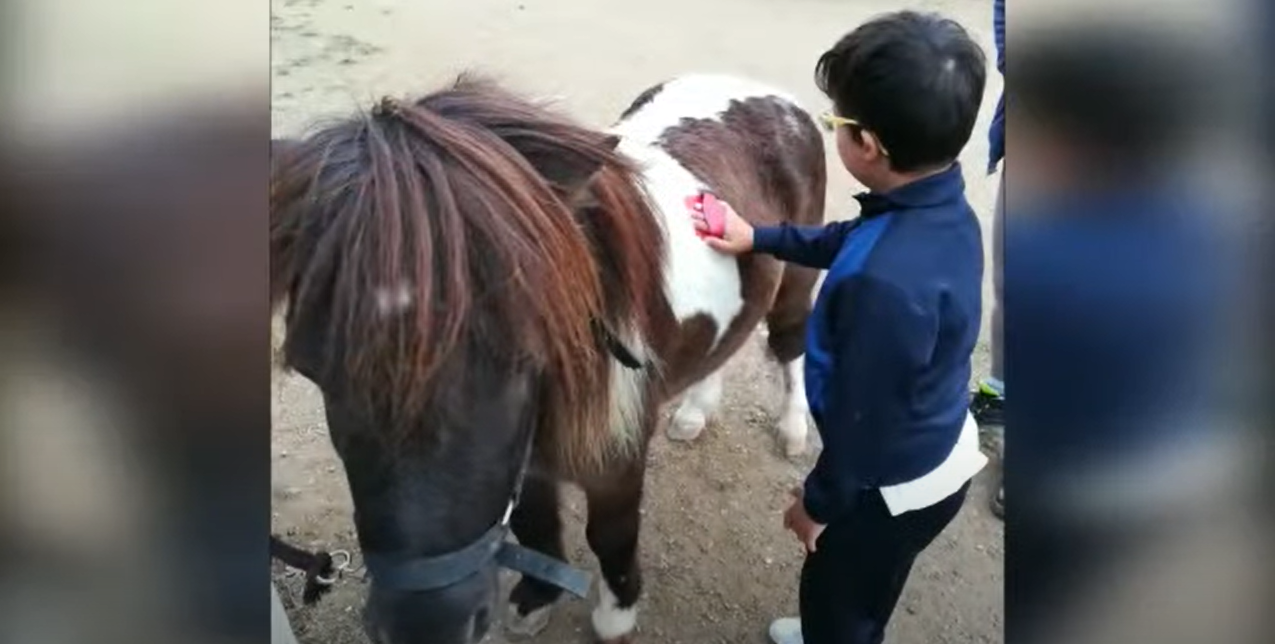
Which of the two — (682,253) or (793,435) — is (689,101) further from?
(793,435)

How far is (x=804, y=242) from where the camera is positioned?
2.35 feet

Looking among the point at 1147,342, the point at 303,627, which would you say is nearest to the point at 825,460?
the point at 1147,342

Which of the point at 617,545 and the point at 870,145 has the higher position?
the point at 870,145

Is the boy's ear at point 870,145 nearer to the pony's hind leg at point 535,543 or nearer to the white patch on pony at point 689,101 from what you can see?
the white patch on pony at point 689,101

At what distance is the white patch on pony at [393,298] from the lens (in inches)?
24.1

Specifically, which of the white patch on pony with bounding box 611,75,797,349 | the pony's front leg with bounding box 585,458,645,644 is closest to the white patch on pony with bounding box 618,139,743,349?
the white patch on pony with bounding box 611,75,797,349

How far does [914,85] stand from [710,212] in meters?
0.14

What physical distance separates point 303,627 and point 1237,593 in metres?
0.57

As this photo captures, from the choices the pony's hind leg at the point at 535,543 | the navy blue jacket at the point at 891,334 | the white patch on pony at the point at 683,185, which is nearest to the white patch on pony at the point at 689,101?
the white patch on pony at the point at 683,185

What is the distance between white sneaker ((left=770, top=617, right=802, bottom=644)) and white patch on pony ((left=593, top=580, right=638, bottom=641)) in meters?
0.09

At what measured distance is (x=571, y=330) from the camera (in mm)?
658

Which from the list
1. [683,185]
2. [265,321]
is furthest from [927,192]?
[265,321]

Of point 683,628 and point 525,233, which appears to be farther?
point 683,628

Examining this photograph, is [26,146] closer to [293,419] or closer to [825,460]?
[293,419]
